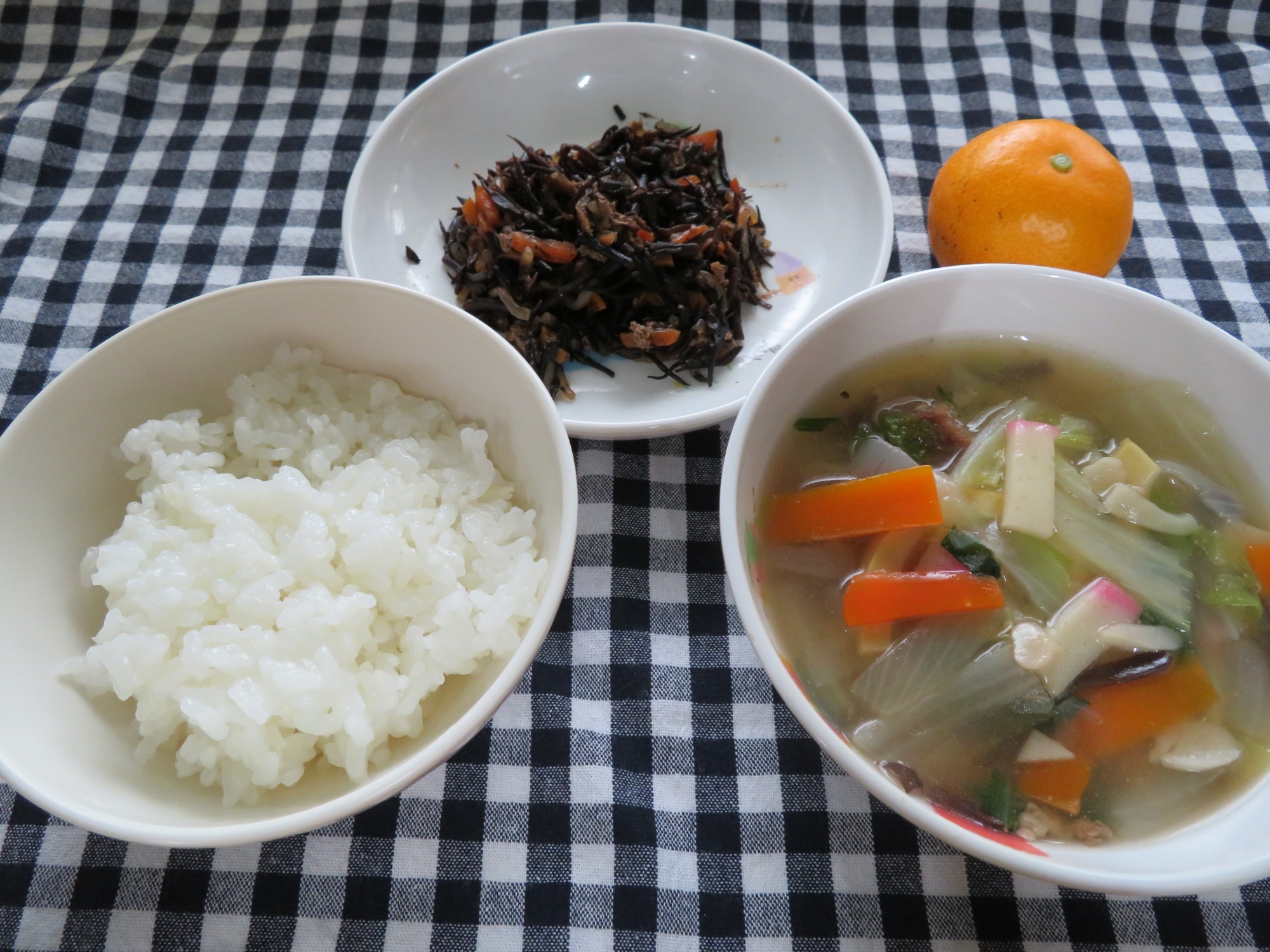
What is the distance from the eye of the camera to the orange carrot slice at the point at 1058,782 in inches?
43.3

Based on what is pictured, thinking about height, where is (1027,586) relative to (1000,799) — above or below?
above

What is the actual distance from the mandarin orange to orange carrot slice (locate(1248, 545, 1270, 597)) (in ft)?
2.09

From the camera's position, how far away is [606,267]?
67.4 inches

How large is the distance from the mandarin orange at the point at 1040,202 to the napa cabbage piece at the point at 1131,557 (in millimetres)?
596

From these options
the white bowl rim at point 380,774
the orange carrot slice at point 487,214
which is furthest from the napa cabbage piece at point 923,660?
the orange carrot slice at point 487,214

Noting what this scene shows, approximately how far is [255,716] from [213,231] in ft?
4.58

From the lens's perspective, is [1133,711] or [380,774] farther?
[1133,711]

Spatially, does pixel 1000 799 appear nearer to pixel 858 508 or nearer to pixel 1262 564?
pixel 858 508

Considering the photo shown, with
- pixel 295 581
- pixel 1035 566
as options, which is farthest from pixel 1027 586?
pixel 295 581

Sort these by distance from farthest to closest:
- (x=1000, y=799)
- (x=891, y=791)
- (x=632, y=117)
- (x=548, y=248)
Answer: (x=632, y=117) < (x=548, y=248) < (x=1000, y=799) < (x=891, y=791)

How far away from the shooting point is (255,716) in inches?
39.3

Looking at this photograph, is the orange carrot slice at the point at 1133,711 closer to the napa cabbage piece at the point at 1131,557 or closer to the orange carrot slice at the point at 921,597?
the napa cabbage piece at the point at 1131,557

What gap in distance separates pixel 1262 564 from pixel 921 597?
0.55 m

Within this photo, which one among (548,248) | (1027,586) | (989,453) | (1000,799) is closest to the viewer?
(1000,799)
